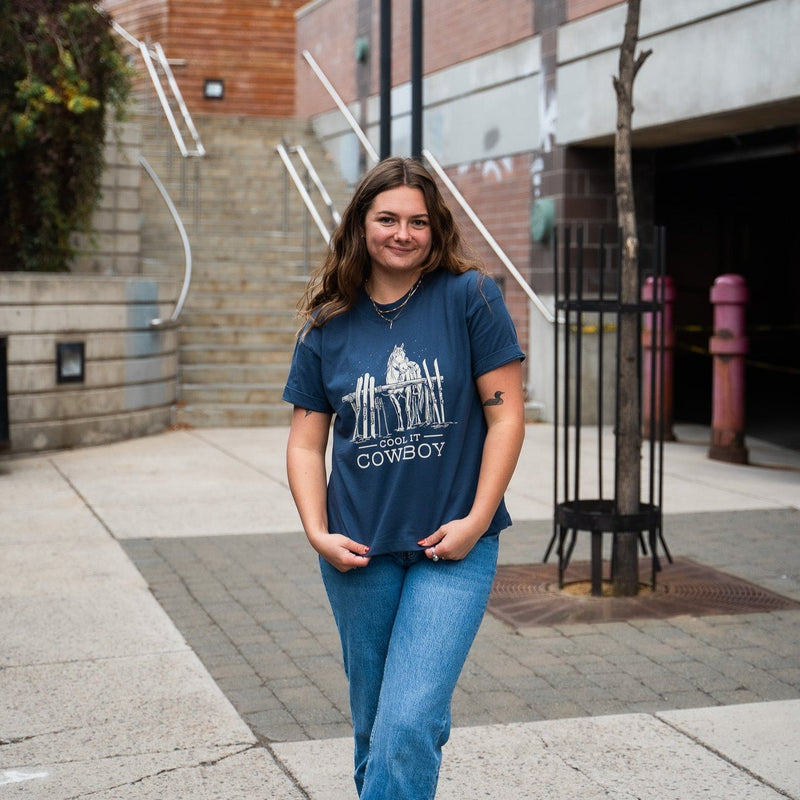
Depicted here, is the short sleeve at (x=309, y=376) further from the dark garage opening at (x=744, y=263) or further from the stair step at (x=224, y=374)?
the dark garage opening at (x=744, y=263)

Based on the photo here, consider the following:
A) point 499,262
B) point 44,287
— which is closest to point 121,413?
point 44,287

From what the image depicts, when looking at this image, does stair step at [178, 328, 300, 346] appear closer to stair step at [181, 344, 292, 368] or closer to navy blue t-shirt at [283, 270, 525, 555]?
stair step at [181, 344, 292, 368]

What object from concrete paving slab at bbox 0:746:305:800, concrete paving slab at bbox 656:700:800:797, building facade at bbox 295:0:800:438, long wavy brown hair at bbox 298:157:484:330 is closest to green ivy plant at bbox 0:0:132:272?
building facade at bbox 295:0:800:438

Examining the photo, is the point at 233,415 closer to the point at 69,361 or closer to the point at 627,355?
the point at 69,361

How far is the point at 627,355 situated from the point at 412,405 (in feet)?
11.0

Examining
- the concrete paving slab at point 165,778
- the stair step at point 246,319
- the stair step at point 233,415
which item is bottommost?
the concrete paving slab at point 165,778

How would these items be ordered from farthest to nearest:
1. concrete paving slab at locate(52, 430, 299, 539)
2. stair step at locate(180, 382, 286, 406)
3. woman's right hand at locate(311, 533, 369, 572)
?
stair step at locate(180, 382, 286, 406)
concrete paving slab at locate(52, 430, 299, 539)
woman's right hand at locate(311, 533, 369, 572)

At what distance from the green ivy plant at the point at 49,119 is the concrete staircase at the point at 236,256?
6.18 ft

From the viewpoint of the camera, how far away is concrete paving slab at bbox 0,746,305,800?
381 centimetres

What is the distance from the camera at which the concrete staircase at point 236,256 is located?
1275 cm

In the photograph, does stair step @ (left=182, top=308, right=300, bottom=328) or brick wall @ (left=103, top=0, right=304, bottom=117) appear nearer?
stair step @ (left=182, top=308, right=300, bottom=328)

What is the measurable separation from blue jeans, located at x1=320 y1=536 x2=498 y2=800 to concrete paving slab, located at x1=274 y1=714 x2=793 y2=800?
31.9 inches

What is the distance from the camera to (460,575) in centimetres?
298

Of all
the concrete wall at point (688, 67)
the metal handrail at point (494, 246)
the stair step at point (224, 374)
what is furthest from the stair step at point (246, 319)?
the concrete wall at point (688, 67)
